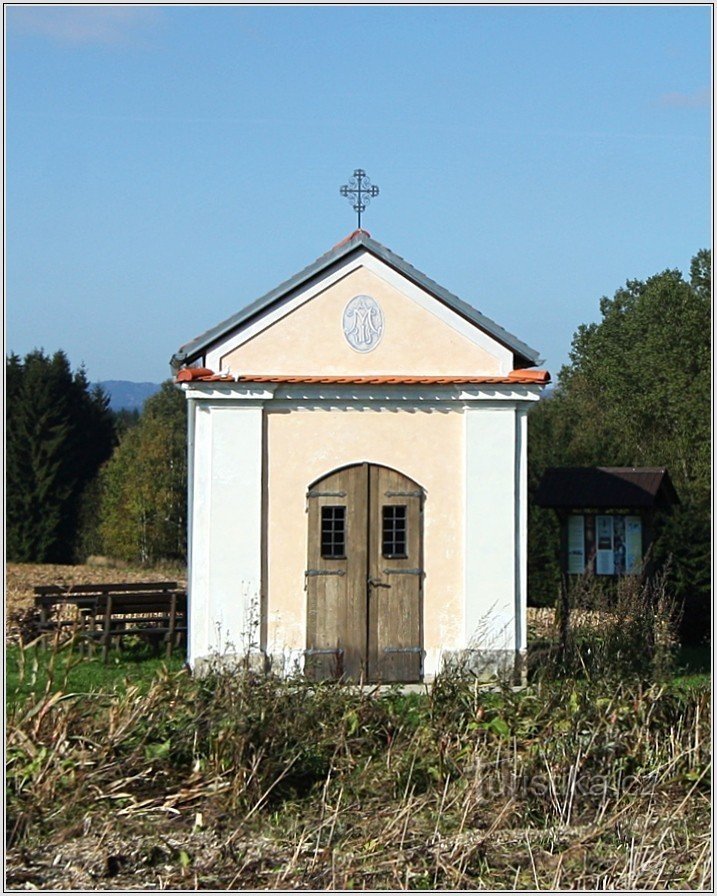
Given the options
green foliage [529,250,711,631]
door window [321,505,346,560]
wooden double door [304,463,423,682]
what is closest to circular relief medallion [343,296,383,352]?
wooden double door [304,463,423,682]

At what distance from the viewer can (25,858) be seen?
25.9 ft

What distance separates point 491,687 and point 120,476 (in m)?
30.4

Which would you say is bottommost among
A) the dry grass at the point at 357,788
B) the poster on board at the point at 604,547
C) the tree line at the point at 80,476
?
the dry grass at the point at 357,788

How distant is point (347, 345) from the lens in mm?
13906

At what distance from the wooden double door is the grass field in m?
2.90

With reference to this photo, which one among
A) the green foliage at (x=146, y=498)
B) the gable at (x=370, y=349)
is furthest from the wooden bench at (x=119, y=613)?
the green foliage at (x=146, y=498)

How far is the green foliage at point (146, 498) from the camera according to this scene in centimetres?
3969

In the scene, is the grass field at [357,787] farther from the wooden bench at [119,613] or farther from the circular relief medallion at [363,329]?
the wooden bench at [119,613]

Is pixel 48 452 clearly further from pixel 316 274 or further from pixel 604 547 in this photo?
pixel 316 274

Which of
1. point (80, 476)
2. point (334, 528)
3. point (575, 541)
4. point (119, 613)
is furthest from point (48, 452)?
point (334, 528)

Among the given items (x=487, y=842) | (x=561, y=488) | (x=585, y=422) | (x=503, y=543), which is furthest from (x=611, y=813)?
(x=585, y=422)

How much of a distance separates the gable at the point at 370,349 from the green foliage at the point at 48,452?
96.2 ft

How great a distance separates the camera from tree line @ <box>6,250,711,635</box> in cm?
3878

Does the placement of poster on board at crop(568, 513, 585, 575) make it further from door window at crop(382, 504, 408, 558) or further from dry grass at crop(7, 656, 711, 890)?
dry grass at crop(7, 656, 711, 890)
